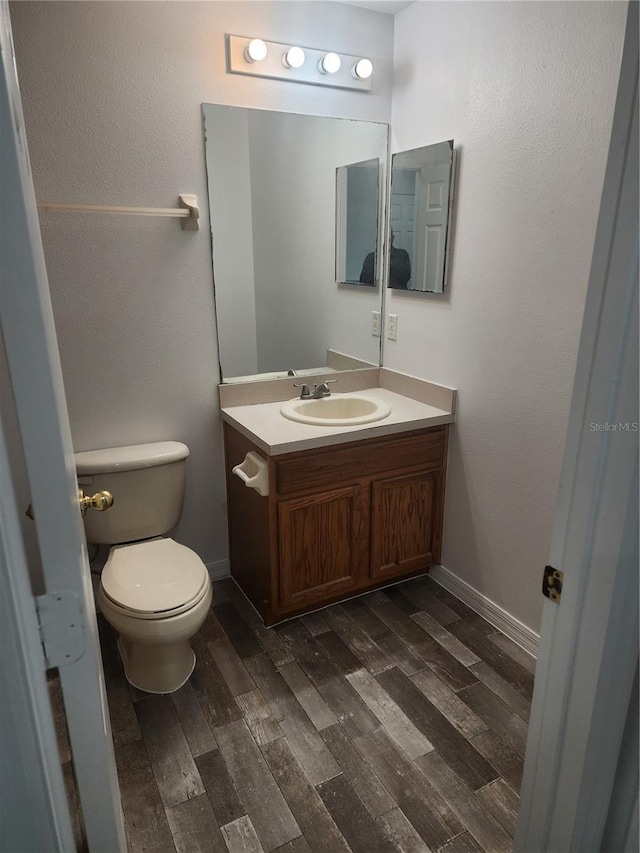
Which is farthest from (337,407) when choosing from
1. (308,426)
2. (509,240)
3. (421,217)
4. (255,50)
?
(255,50)

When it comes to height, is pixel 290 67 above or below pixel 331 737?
above

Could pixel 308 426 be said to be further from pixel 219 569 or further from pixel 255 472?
pixel 219 569

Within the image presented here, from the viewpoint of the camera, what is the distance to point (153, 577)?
1.91m

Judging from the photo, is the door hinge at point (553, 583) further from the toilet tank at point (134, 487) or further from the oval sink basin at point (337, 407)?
the toilet tank at point (134, 487)

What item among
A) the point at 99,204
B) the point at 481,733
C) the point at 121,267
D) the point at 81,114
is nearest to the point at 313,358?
the point at 121,267

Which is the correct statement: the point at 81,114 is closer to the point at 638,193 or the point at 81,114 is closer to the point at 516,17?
the point at 516,17

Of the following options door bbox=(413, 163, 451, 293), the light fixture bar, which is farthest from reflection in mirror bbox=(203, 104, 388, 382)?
door bbox=(413, 163, 451, 293)

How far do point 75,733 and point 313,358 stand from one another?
6.63 ft

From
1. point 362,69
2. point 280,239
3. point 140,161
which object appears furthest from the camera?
point 280,239

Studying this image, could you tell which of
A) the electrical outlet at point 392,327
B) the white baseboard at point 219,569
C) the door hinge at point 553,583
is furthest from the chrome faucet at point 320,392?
the door hinge at point 553,583

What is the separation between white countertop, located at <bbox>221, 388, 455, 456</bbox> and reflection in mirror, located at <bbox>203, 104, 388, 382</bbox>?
0.21 metres

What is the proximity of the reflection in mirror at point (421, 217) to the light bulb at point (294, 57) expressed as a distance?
0.56 metres

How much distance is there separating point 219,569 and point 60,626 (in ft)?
6.55

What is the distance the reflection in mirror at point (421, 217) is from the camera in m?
2.23
